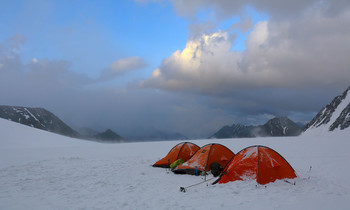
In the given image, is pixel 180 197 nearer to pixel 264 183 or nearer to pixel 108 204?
pixel 108 204

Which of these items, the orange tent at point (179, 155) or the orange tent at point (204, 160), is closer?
the orange tent at point (204, 160)

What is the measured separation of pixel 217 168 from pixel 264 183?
2.96 m

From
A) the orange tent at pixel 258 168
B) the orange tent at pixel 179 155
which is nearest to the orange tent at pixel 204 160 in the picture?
the orange tent at pixel 258 168

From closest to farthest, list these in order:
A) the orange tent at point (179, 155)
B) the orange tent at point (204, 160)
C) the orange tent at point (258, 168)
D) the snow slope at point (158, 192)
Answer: the snow slope at point (158, 192) < the orange tent at point (258, 168) < the orange tent at point (204, 160) < the orange tent at point (179, 155)

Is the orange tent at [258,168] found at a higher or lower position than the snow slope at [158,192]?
higher

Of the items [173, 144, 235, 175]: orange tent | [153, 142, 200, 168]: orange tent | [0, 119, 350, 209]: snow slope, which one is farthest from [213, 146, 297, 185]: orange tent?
[153, 142, 200, 168]: orange tent

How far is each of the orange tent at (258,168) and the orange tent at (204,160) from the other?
205cm

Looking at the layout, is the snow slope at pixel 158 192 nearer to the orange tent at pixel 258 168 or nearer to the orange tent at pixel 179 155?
the orange tent at pixel 258 168

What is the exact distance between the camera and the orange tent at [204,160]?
14.4m

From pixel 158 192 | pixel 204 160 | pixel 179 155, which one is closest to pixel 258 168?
pixel 204 160

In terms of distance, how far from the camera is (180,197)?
32.0 feet

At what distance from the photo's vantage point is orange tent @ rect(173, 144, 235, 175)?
1441cm

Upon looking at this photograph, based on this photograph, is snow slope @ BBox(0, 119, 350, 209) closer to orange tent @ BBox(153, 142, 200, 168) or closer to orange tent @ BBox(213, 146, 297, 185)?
orange tent @ BBox(213, 146, 297, 185)

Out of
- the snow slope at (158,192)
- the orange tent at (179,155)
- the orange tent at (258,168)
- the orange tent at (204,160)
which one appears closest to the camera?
the snow slope at (158,192)
